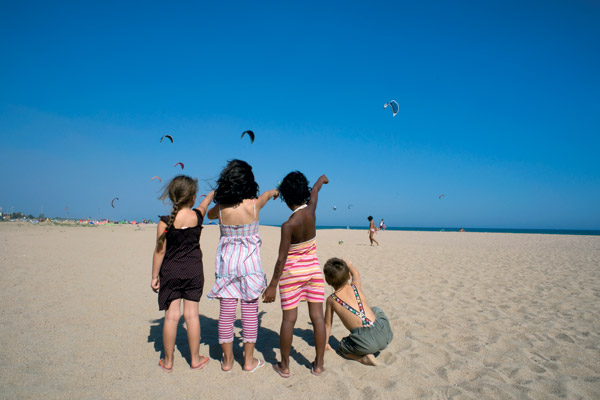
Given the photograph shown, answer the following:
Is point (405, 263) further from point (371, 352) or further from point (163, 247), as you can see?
point (163, 247)

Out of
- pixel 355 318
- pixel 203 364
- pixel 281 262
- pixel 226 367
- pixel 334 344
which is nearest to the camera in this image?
pixel 281 262

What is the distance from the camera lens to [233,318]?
287 cm

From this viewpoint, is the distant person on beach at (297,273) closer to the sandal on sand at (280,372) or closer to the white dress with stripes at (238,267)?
the sandal on sand at (280,372)

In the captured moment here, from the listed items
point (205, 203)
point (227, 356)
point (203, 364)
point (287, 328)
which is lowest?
point (203, 364)

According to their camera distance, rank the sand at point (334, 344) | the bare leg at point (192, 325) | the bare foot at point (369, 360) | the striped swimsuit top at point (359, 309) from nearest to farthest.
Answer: the sand at point (334, 344)
the bare leg at point (192, 325)
the bare foot at point (369, 360)
the striped swimsuit top at point (359, 309)

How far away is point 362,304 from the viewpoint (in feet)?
10.4

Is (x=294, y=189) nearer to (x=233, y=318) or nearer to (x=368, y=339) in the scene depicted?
(x=233, y=318)

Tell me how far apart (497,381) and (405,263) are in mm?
6979

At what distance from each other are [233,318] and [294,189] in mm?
1320

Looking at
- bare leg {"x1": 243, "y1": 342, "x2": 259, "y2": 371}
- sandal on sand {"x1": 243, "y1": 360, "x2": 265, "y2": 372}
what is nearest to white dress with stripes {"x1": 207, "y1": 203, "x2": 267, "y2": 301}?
bare leg {"x1": 243, "y1": 342, "x2": 259, "y2": 371}

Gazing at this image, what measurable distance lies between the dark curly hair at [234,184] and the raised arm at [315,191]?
562 millimetres

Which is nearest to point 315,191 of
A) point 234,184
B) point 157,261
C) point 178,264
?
point 234,184

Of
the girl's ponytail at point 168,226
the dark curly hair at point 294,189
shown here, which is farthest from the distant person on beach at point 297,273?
the girl's ponytail at point 168,226

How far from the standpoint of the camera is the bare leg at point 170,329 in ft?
9.18
